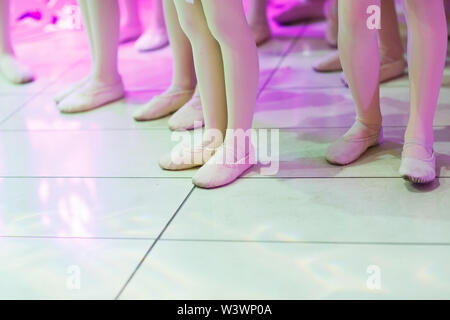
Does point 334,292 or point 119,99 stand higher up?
point 334,292

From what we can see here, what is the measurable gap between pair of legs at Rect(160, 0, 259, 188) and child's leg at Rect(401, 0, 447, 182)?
1.30ft

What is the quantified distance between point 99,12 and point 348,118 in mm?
991

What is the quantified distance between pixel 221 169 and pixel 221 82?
0.79 feet

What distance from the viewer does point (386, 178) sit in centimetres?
176

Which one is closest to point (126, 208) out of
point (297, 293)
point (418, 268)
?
point (297, 293)

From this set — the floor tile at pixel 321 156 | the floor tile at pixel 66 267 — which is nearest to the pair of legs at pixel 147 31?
the floor tile at pixel 321 156

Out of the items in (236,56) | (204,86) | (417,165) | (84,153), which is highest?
(236,56)

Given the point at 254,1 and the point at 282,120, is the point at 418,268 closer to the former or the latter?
the point at 282,120

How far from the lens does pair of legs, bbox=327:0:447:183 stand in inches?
65.2

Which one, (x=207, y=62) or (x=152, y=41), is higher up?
(x=207, y=62)

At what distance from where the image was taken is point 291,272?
137cm

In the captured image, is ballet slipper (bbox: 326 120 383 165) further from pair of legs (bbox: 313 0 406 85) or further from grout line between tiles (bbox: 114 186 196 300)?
pair of legs (bbox: 313 0 406 85)

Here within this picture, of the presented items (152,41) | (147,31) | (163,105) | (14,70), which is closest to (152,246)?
(163,105)

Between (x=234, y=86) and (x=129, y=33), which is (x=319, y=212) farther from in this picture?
(x=129, y=33)
